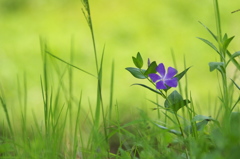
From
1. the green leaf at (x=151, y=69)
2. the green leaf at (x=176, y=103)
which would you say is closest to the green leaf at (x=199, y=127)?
the green leaf at (x=176, y=103)

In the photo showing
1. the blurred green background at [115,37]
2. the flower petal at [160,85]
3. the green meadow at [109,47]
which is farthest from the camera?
the blurred green background at [115,37]

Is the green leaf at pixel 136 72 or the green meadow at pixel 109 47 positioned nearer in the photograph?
the green leaf at pixel 136 72

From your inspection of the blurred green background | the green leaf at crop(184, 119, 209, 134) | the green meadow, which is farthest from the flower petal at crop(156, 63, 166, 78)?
the blurred green background

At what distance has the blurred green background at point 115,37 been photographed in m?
3.91

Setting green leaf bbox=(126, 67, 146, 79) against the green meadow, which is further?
the green meadow

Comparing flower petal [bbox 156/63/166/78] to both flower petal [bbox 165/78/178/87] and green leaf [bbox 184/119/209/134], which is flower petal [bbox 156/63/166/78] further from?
green leaf [bbox 184/119/209/134]

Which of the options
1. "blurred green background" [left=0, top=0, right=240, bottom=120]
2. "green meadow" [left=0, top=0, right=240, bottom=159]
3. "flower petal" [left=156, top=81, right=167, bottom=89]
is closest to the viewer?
"flower petal" [left=156, top=81, right=167, bottom=89]

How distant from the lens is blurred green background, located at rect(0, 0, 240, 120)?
3.91m

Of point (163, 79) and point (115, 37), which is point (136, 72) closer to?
point (163, 79)

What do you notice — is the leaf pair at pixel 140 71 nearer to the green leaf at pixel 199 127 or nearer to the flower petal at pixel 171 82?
the flower petal at pixel 171 82

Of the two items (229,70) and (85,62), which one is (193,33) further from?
(85,62)

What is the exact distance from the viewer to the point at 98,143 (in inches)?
54.1

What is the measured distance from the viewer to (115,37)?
178 inches

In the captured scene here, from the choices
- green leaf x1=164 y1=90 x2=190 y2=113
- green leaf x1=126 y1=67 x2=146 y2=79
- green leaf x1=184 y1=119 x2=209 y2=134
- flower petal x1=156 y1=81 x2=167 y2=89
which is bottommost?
green leaf x1=184 y1=119 x2=209 y2=134
